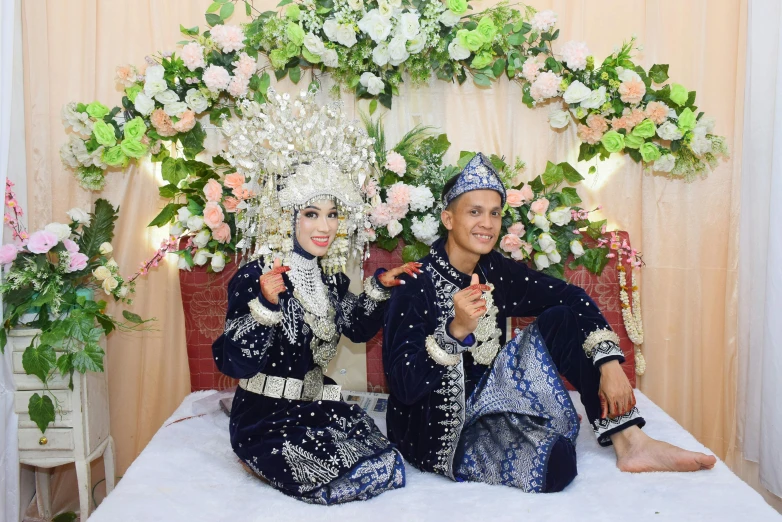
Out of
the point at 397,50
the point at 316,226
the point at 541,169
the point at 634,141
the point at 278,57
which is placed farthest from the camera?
the point at 541,169

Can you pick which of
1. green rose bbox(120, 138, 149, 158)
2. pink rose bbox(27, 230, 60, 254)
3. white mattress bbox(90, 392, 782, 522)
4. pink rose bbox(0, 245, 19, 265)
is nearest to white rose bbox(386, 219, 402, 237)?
white mattress bbox(90, 392, 782, 522)

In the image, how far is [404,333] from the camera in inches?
92.7

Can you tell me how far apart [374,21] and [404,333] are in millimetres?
1337

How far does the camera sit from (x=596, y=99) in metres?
3.02

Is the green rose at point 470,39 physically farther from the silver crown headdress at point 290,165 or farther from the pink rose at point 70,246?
the pink rose at point 70,246

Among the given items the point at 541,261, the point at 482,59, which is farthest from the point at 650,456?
the point at 482,59

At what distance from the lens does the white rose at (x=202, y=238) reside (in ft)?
9.75

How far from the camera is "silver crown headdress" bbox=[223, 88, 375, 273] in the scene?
245 centimetres

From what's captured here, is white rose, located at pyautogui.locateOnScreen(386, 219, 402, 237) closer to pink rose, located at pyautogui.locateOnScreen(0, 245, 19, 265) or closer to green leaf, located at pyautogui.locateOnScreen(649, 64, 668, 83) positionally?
green leaf, located at pyautogui.locateOnScreen(649, 64, 668, 83)

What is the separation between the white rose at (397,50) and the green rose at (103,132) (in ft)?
4.05

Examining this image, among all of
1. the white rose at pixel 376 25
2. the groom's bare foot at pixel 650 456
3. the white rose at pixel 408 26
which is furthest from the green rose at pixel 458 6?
the groom's bare foot at pixel 650 456

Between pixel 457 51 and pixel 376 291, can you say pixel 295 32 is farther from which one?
pixel 376 291

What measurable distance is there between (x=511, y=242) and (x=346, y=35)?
112 centimetres

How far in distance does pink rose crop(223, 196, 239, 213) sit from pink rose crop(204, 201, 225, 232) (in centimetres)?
3
